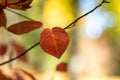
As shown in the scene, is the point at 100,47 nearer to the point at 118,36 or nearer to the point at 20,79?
the point at 118,36

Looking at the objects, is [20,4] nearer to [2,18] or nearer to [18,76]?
[2,18]

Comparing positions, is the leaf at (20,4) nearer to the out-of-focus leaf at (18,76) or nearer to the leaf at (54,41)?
the leaf at (54,41)

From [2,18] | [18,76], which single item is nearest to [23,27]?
[2,18]

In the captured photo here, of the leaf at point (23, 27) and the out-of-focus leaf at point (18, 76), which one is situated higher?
the leaf at point (23, 27)

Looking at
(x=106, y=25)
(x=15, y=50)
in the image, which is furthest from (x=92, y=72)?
(x=15, y=50)

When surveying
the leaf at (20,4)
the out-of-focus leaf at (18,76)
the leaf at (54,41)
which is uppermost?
the leaf at (20,4)

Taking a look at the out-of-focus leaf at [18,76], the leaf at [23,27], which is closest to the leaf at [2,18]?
the leaf at [23,27]
